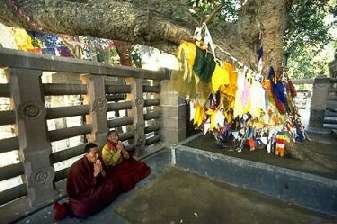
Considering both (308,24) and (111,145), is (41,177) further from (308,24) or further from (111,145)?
(308,24)

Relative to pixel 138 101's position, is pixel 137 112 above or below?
below

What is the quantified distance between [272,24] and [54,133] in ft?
16.8

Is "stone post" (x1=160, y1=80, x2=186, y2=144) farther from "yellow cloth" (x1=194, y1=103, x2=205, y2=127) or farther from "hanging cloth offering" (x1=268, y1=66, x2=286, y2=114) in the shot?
"hanging cloth offering" (x1=268, y1=66, x2=286, y2=114)

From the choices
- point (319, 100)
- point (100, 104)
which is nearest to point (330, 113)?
point (319, 100)

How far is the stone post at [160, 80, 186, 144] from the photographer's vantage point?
7629mm

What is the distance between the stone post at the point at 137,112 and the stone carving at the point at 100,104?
44.4 inches

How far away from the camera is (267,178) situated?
4734 millimetres

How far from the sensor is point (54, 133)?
4.89 metres

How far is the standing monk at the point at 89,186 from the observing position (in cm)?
427

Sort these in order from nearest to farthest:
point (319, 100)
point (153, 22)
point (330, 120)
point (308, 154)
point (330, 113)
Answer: point (153, 22), point (308, 154), point (319, 100), point (330, 120), point (330, 113)

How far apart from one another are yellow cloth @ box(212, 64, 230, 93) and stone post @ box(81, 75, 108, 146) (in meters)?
2.64

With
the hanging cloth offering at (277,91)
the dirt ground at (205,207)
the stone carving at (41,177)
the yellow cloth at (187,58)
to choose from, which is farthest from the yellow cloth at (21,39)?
the hanging cloth offering at (277,91)

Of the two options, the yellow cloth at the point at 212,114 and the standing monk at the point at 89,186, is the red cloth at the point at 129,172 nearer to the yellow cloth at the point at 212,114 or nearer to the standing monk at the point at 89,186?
the standing monk at the point at 89,186

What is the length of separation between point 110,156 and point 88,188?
1026 mm
